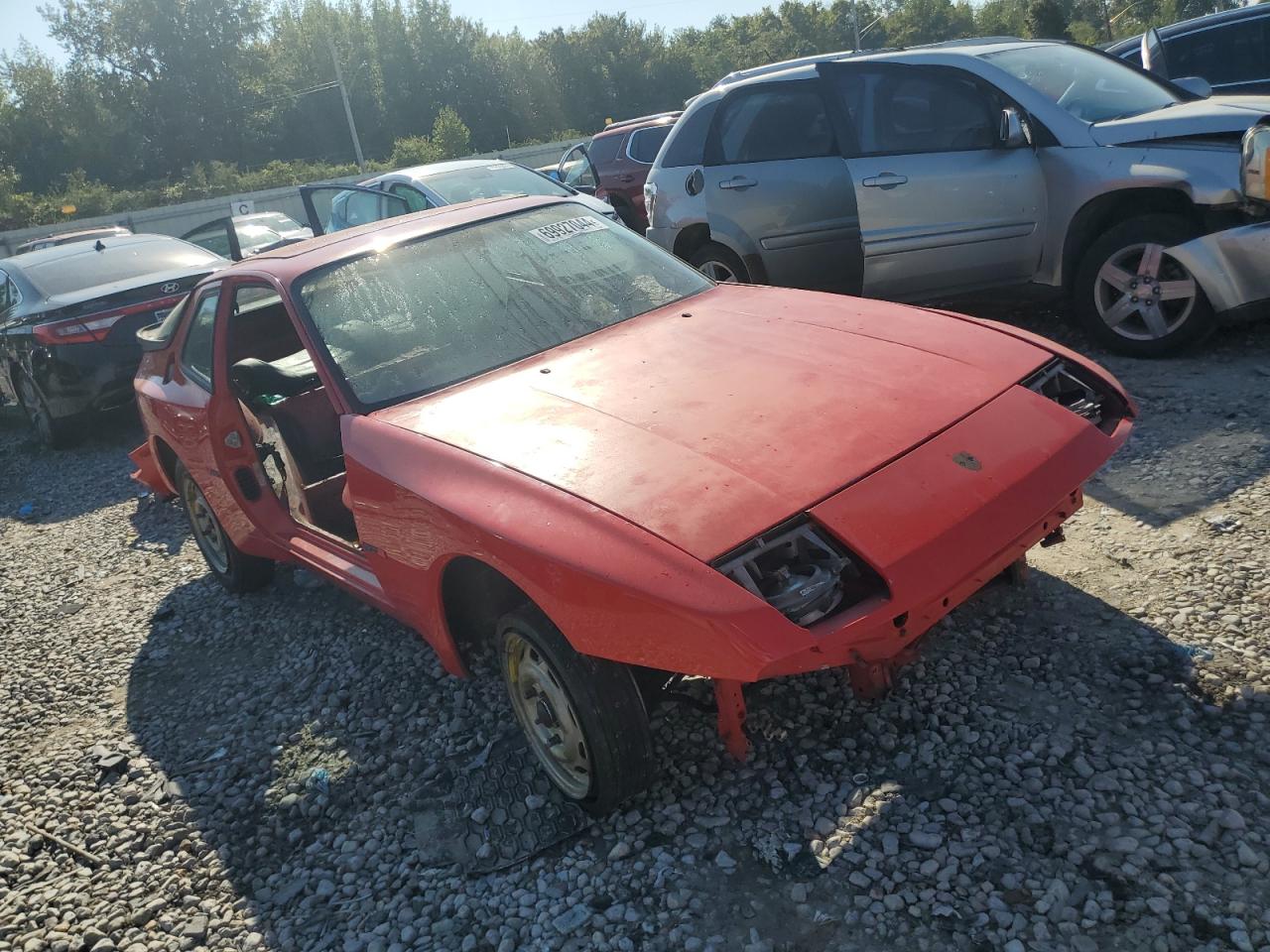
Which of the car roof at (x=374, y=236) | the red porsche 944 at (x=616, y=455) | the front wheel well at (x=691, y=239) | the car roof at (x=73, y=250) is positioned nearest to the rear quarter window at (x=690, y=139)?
the front wheel well at (x=691, y=239)

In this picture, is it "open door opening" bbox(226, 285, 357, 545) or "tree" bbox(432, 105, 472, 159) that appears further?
"tree" bbox(432, 105, 472, 159)

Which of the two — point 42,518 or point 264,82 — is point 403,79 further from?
point 42,518

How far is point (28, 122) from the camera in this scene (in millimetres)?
49375

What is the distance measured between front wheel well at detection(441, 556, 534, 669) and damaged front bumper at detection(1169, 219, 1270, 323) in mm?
4027

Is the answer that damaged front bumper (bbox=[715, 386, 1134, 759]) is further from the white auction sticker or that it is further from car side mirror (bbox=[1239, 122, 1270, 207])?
car side mirror (bbox=[1239, 122, 1270, 207])

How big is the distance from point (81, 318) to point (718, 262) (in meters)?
5.15

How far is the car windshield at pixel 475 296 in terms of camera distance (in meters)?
3.49

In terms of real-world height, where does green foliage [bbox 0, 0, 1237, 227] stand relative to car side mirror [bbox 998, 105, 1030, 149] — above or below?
above

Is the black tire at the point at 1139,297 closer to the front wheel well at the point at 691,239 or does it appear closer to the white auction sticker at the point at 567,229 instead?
the front wheel well at the point at 691,239

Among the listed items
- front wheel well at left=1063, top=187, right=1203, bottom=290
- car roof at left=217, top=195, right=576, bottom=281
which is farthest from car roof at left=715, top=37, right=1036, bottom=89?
car roof at left=217, top=195, right=576, bottom=281

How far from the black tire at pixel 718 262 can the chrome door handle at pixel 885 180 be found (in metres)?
1.00

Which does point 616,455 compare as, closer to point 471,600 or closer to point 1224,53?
point 471,600

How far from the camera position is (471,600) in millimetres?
3154

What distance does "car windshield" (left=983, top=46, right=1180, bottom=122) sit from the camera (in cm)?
581
